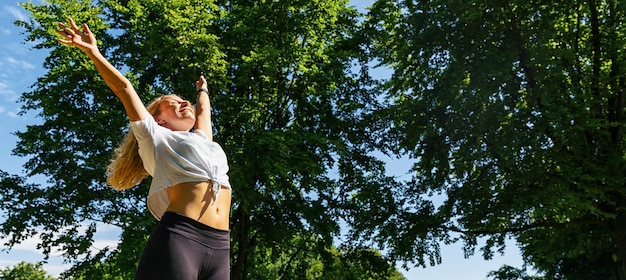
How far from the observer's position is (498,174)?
52.9ft

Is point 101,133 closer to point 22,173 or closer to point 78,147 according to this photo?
point 78,147

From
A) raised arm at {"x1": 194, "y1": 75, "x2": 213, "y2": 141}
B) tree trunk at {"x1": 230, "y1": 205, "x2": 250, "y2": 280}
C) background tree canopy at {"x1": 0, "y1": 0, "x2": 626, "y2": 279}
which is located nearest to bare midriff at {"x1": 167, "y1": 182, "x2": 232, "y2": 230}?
raised arm at {"x1": 194, "y1": 75, "x2": 213, "y2": 141}

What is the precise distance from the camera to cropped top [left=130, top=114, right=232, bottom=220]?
2.71 metres

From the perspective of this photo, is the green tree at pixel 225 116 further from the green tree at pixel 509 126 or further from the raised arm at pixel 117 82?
the raised arm at pixel 117 82

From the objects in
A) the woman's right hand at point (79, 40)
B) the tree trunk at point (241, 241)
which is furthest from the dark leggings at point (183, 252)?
the tree trunk at point (241, 241)

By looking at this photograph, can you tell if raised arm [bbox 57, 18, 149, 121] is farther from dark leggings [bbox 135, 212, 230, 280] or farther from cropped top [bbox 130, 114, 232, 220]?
dark leggings [bbox 135, 212, 230, 280]

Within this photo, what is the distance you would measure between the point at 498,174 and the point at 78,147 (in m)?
14.2

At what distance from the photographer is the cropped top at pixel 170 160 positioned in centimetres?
271

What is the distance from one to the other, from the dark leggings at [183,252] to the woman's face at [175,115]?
71cm

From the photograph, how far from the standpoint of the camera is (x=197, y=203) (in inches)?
104

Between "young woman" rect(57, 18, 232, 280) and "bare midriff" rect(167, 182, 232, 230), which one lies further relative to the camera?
"bare midriff" rect(167, 182, 232, 230)

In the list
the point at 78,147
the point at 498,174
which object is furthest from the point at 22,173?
the point at 498,174

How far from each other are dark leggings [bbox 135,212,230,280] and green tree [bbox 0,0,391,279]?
12.1 metres

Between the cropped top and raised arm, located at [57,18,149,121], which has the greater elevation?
raised arm, located at [57,18,149,121]
